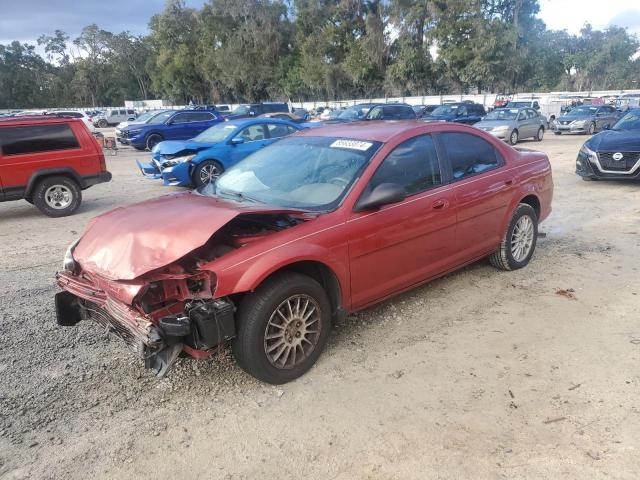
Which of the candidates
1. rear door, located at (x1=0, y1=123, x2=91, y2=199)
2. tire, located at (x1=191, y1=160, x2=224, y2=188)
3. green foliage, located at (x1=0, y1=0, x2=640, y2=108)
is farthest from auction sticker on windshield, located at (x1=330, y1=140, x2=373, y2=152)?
green foliage, located at (x1=0, y1=0, x2=640, y2=108)

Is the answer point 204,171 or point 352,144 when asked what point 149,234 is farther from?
point 204,171

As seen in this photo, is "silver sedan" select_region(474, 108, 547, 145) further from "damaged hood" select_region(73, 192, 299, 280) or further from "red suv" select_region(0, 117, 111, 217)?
"damaged hood" select_region(73, 192, 299, 280)

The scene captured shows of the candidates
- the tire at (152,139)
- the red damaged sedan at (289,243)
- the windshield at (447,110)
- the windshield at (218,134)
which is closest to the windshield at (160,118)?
the tire at (152,139)

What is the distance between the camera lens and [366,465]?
2.59 m

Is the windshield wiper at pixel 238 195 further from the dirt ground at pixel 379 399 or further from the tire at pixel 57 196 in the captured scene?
the tire at pixel 57 196

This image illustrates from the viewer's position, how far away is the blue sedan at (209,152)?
1038 cm

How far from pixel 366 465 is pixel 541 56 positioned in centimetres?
5552

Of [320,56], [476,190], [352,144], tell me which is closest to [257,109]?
[476,190]

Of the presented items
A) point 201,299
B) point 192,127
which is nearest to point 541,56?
point 192,127

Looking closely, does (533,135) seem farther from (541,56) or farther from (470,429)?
(541,56)

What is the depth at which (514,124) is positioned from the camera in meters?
19.8

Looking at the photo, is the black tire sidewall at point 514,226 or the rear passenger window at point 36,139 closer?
the black tire sidewall at point 514,226

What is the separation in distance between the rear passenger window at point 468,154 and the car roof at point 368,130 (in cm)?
32

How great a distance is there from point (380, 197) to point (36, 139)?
7.72 meters
